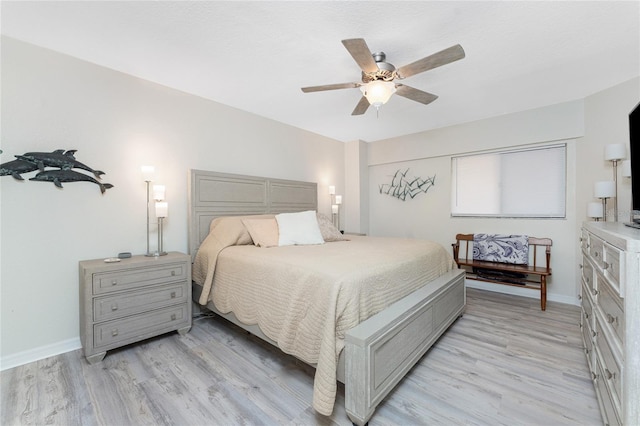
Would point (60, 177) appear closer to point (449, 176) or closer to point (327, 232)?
point (327, 232)

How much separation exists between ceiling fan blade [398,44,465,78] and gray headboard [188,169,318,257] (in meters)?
2.22

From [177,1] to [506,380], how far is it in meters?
3.27

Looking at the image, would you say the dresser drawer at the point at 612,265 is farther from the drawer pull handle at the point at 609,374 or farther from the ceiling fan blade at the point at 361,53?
the ceiling fan blade at the point at 361,53

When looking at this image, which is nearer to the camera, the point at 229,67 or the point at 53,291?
the point at 53,291

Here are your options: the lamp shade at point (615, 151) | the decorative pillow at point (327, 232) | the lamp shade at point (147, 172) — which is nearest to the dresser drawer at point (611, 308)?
the lamp shade at point (615, 151)

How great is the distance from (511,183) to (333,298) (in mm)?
3544

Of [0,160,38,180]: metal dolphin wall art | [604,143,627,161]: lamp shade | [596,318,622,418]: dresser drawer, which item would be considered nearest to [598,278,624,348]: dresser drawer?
[596,318,622,418]: dresser drawer

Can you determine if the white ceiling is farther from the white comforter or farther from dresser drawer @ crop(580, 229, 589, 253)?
the white comforter

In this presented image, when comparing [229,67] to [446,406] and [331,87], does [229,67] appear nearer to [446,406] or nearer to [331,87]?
[331,87]

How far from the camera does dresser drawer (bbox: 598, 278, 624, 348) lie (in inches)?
44.8

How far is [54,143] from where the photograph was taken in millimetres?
2209

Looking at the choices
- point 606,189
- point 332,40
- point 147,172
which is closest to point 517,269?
point 606,189

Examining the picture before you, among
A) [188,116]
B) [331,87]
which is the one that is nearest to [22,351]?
[188,116]

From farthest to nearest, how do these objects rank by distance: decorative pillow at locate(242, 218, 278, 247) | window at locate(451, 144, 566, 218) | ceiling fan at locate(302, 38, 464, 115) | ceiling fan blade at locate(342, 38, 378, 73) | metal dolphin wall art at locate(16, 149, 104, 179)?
window at locate(451, 144, 566, 218)
decorative pillow at locate(242, 218, 278, 247)
metal dolphin wall art at locate(16, 149, 104, 179)
ceiling fan at locate(302, 38, 464, 115)
ceiling fan blade at locate(342, 38, 378, 73)
